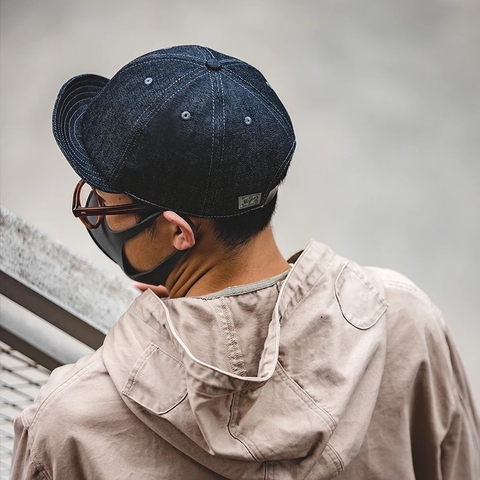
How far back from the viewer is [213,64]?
2.91 feet

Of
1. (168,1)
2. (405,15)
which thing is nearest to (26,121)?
(168,1)

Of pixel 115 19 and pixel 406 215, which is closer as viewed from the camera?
pixel 406 215

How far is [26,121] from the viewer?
11.6ft

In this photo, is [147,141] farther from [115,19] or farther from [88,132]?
[115,19]

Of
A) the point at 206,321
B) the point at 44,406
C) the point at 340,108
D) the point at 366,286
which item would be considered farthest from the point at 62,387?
the point at 340,108

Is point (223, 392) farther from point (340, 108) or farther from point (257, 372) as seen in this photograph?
point (340, 108)

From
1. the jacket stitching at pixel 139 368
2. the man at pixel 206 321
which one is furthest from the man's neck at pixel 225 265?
the jacket stitching at pixel 139 368

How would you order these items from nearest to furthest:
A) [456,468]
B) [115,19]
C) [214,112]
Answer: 1. [214,112]
2. [456,468]
3. [115,19]

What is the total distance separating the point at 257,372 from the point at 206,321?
9 cm

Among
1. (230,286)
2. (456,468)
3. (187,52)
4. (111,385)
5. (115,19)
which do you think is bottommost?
(456,468)

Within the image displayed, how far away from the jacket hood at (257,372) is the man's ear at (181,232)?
0.25 ft

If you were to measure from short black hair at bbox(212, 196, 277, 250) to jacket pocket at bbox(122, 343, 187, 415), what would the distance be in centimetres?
17

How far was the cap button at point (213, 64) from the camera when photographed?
0.89 metres

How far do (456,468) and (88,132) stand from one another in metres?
0.73
